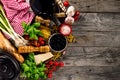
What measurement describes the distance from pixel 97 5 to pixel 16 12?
0.40 meters

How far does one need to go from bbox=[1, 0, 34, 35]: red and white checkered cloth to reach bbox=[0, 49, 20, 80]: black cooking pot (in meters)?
0.14

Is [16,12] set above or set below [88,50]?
above

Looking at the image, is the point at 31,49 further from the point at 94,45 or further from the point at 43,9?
the point at 94,45

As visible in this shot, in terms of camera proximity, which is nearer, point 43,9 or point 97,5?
point 43,9

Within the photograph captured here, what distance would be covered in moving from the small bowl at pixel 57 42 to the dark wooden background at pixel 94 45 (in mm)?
116

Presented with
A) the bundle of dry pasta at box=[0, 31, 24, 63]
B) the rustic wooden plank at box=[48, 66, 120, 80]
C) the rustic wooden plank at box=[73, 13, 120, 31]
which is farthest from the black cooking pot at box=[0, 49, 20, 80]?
the rustic wooden plank at box=[73, 13, 120, 31]

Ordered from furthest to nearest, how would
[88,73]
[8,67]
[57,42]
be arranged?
[88,73] → [57,42] → [8,67]

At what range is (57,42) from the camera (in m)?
1.80

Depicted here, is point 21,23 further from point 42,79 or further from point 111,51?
point 111,51

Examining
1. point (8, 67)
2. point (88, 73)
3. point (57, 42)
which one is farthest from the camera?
point (88, 73)

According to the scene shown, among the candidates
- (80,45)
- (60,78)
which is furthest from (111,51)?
(60,78)

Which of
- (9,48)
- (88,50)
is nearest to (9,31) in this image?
(9,48)

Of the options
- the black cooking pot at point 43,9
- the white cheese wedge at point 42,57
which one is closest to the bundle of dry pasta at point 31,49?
the white cheese wedge at point 42,57

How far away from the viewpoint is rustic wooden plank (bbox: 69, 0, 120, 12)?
1913mm
